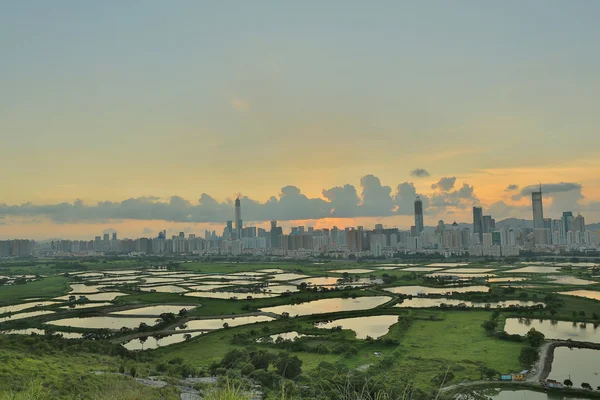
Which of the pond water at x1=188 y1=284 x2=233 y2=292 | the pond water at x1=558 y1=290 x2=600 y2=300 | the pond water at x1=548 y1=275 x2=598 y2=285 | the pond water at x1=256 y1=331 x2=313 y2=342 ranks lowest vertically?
the pond water at x1=548 y1=275 x2=598 y2=285

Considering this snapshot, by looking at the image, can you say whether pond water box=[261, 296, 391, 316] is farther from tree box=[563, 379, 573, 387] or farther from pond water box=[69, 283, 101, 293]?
pond water box=[69, 283, 101, 293]

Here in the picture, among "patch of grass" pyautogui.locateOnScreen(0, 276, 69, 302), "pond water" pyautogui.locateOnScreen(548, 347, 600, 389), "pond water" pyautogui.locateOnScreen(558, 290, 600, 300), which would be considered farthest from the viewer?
"patch of grass" pyautogui.locateOnScreen(0, 276, 69, 302)

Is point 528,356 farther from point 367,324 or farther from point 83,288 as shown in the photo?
point 83,288

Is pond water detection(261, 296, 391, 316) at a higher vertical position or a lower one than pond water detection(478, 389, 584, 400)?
lower

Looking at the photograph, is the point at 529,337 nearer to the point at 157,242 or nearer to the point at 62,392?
the point at 62,392

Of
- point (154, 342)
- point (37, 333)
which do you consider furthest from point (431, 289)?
point (37, 333)

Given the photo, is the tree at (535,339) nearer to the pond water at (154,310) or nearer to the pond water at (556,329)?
the pond water at (556,329)

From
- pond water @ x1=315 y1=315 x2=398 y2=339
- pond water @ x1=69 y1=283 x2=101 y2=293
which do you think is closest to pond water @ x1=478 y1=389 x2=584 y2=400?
pond water @ x1=315 y1=315 x2=398 y2=339

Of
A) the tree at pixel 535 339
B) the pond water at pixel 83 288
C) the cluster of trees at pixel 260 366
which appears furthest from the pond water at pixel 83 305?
the tree at pixel 535 339
